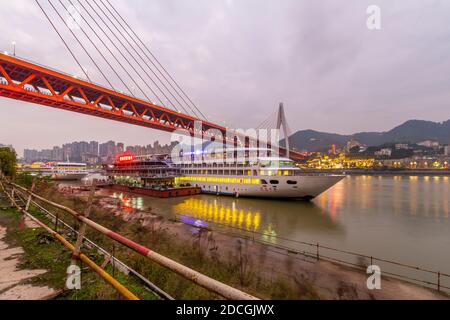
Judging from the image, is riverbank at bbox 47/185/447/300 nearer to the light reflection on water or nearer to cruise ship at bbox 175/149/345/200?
the light reflection on water

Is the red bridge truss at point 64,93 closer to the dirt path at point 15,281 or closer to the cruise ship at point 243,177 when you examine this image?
the cruise ship at point 243,177

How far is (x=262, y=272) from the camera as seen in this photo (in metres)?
8.37

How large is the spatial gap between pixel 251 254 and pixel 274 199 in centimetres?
2116

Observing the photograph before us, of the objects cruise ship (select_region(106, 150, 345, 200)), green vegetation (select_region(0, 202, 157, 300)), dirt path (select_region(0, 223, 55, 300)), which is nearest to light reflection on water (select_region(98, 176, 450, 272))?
cruise ship (select_region(106, 150, 345, 200))

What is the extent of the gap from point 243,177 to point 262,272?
963 inches

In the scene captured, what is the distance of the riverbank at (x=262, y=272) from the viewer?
22.5 ft

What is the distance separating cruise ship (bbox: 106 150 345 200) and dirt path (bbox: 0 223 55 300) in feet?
88.2

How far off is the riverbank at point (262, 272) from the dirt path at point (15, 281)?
247 centimetres

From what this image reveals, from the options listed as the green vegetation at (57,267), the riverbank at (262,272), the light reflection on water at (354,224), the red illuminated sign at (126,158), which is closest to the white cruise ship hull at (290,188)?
the light reflection on water at (354,224)

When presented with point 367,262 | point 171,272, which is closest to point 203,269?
point 171,272

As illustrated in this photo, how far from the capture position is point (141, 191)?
38.2 m
